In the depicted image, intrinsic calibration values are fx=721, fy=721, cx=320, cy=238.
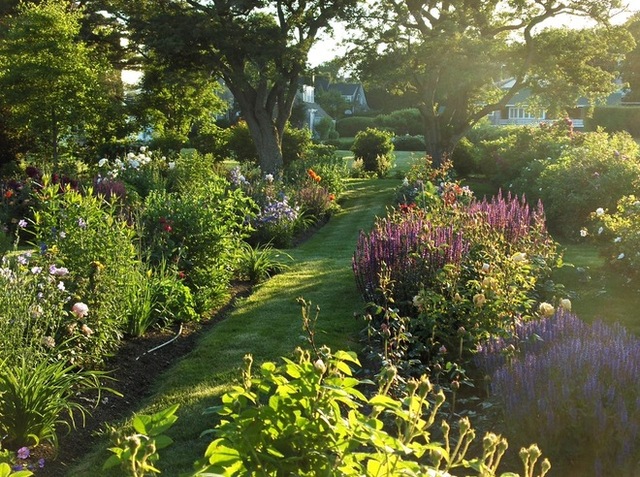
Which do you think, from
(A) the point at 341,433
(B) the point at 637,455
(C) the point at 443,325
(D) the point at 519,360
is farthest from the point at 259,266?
(A) the point at 341,433

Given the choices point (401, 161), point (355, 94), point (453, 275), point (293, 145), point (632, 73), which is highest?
point (355, 94)

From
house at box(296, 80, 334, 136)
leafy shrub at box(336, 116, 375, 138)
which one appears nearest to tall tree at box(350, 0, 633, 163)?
leafy shrub at box(336, 116, 375, 138)

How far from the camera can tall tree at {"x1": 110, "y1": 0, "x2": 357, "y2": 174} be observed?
21.2 m

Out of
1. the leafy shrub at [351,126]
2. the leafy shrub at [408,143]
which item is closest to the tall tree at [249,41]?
the leafy shrub at [408,143]

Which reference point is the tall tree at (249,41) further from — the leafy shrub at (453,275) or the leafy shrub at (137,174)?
the leafy shrub at (453,275)

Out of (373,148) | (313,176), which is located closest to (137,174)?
(313,176)

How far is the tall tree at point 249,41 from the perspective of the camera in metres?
21.2

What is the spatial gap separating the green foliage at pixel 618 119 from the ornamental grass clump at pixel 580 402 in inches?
1687

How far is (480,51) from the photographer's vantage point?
69.2 ft

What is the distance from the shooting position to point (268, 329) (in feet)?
21.0

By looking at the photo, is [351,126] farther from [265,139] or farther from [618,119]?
[265,139]

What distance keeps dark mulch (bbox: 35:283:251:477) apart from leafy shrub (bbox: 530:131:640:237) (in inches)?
260

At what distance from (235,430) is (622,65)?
6685 cm

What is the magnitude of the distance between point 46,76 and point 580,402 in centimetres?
1856
